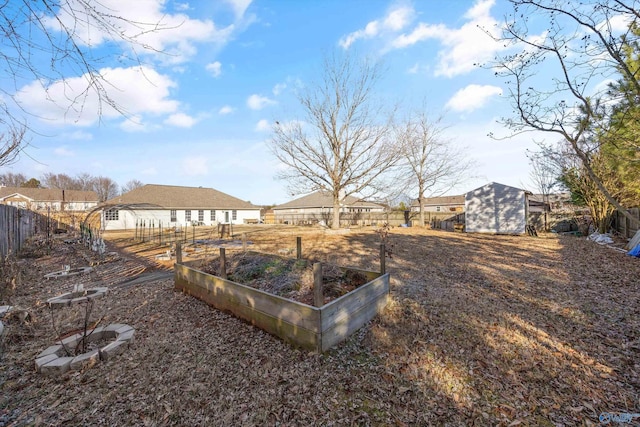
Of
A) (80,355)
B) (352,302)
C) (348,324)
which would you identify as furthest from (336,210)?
(80,355)

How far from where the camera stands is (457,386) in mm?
2594

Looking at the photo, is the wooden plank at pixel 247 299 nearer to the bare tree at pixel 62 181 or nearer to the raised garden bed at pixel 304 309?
the raised garden bed at pixel 304 309

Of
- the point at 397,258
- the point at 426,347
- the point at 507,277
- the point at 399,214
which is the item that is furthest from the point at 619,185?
the point at 399,214

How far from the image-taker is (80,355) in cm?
303

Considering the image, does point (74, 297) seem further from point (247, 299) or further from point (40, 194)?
point (40, 194)

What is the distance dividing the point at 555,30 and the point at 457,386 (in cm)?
419

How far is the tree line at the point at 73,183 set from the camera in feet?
141

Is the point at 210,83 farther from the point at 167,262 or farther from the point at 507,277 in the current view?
the point at 507,277

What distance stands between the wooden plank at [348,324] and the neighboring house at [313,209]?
2313cm

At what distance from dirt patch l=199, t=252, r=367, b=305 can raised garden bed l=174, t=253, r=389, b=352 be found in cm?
18

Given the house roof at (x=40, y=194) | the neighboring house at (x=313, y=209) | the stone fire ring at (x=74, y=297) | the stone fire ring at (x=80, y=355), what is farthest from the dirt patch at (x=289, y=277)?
the house roof at (x=40, y=194)

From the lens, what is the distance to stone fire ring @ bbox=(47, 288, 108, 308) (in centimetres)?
Result: 476

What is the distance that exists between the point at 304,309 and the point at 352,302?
28.9 inches

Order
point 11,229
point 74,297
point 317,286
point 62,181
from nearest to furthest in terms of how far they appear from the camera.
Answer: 1. point 317,286
2. point 74,297
3. point 11,229
4. point 62,181
